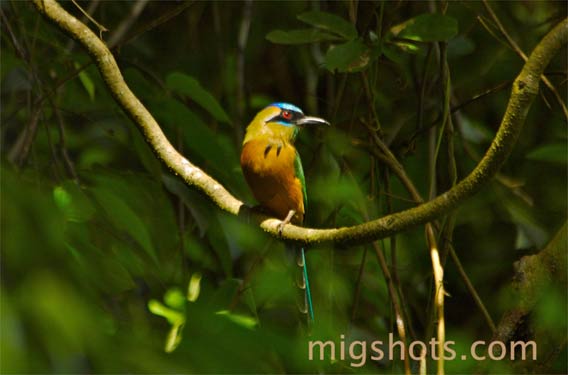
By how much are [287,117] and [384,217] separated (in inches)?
56.7

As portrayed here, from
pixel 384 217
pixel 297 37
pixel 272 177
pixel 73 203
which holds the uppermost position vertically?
pixel 297 37

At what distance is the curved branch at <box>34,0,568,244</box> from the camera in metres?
1.13

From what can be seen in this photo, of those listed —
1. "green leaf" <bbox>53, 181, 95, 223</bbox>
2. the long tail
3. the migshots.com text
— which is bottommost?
the migshots.com text

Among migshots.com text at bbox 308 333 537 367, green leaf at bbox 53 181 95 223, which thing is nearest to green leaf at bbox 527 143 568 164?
migshots.com text at bbox 308 333 537 367

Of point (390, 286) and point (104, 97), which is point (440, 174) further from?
point (104, 97)

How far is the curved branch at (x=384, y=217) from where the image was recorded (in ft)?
3.72

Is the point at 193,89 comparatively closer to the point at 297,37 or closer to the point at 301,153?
the point at 297,37

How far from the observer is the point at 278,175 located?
241cm

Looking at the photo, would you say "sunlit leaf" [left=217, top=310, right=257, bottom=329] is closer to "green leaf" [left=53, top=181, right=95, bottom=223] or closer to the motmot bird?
"green leaf" [left=53, top=181, right=95, bottom=223]

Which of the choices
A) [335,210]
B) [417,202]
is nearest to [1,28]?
[335,210]

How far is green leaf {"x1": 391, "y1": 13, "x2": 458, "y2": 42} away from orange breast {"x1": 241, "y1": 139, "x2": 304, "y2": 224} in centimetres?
57

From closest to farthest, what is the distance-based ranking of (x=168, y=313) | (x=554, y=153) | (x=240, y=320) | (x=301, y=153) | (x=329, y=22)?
(x=240, y=320)
(x=168, y=313)
(x=329, y=22)
(x=554, y=153)
(x=301, y=153)

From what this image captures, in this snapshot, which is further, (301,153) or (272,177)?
(301,153)

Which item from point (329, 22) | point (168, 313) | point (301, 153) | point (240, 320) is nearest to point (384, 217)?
point (240, 320)
